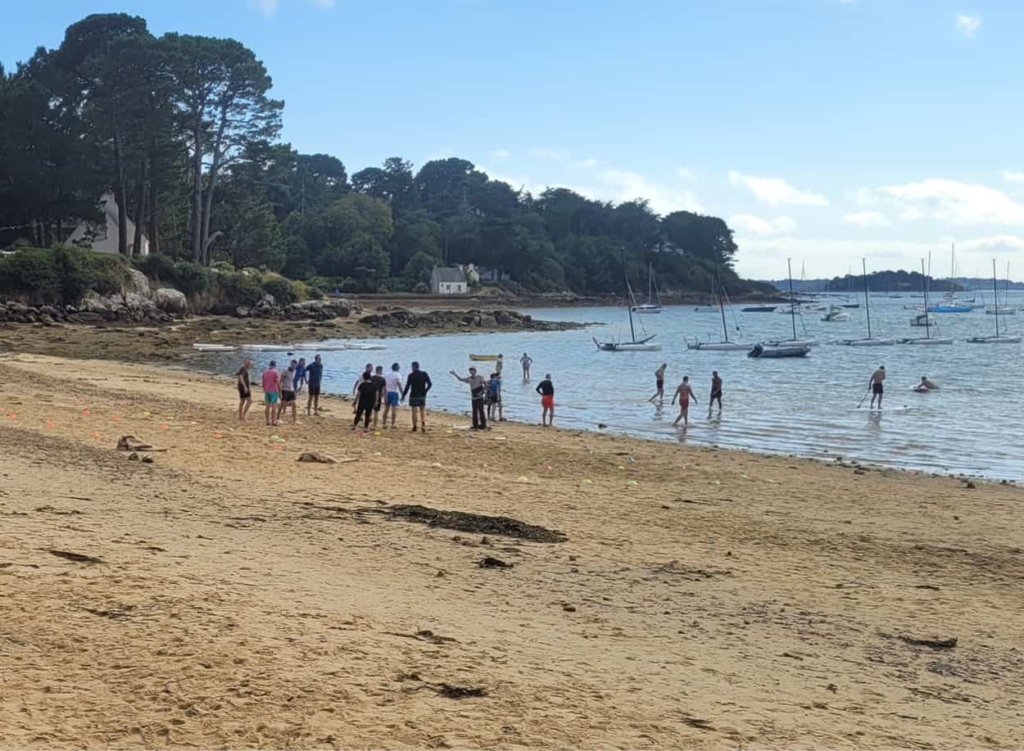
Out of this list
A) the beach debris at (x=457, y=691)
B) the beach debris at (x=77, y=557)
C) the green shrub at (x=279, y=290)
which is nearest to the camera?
the beach debris at (x=457, y=691)

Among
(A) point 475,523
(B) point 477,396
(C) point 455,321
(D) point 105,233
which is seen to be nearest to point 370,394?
(B) point 477,396

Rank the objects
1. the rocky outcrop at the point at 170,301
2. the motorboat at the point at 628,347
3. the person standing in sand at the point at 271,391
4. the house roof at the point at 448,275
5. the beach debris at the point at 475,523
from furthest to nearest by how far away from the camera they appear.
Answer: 1. the house roof at the point at 448,275
2. the motorboat at the point at 628,347
3. the rocky outcrop at the point at 170,301
4. the person standing in sand at the point at 271,391
5. the beach debris at the point at 475,523

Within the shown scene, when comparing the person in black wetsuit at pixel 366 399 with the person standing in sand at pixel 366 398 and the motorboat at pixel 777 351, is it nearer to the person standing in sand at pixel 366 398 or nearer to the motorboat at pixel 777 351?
the person standing in sand at pixel 366 398

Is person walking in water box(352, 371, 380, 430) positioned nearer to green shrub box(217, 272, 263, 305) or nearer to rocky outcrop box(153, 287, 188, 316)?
rocky outcrop box(153, 287, 188, 316)

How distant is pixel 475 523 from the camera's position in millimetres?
11109

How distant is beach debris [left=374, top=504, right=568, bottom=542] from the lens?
35.4ft

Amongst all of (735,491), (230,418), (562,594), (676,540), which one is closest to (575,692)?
(562,594)

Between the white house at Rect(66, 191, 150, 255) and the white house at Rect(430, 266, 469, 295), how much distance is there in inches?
1975

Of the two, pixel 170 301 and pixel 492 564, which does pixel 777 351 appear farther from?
pixel 492 564

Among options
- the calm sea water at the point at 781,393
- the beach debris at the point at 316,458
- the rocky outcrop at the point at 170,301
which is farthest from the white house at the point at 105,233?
the beach debris at the point at 316,458

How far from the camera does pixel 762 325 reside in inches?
4737

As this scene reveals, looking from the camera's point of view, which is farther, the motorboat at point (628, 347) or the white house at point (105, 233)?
the white house at point (105, 233)

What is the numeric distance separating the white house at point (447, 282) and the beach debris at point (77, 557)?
11206 cm

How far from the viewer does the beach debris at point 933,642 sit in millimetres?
7809
